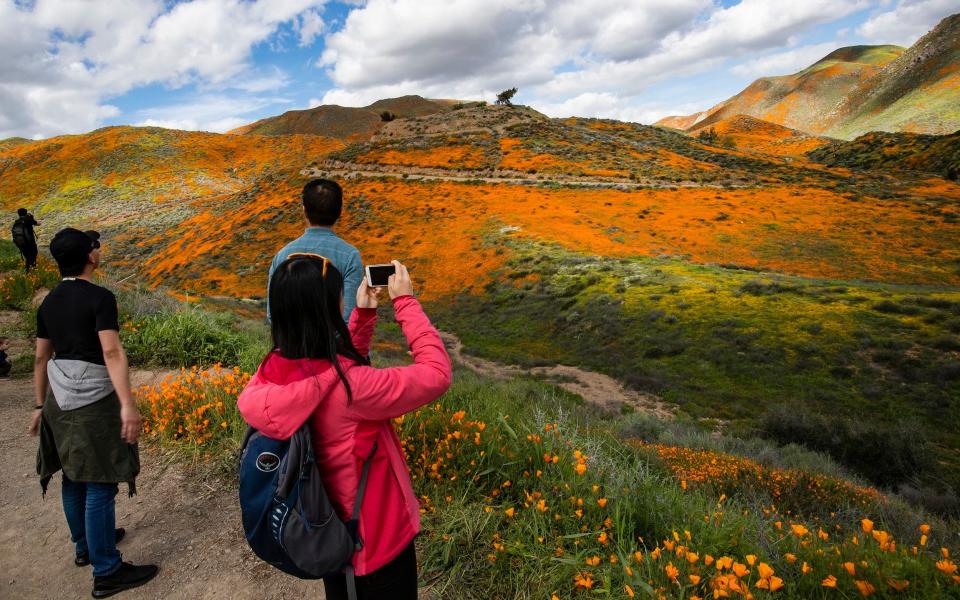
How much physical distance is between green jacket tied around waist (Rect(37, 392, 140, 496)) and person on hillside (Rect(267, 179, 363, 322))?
55.8 inches

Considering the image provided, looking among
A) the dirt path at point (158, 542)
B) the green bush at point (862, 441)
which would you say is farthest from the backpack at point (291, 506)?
the green bush at point (862, 441)

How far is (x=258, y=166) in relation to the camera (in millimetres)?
68812

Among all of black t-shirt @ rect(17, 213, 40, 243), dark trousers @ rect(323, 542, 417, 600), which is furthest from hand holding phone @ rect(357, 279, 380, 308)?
black t-shirt @ rect(17, 213, 40, 243)

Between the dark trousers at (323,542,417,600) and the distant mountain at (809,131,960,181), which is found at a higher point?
the distant mountain at (809,131,960,181)

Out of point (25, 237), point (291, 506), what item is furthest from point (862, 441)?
point (25, 237)

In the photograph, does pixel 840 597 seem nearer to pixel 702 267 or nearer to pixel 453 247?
pixel 702 267

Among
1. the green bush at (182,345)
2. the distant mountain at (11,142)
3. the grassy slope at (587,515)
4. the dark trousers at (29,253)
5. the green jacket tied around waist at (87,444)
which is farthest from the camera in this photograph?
the distant mountain at (11,142)

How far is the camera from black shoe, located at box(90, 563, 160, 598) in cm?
286

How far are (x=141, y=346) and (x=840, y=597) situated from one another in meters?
8.19

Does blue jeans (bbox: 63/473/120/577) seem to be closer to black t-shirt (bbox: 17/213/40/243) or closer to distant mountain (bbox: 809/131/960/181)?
black t-shirt (bbox: 17/213/40/243)

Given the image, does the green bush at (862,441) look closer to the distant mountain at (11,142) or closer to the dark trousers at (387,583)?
the dark trousers at (387,583)

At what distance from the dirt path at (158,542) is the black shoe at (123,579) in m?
0.05

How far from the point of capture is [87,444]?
2.79m

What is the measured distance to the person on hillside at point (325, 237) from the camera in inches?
128
